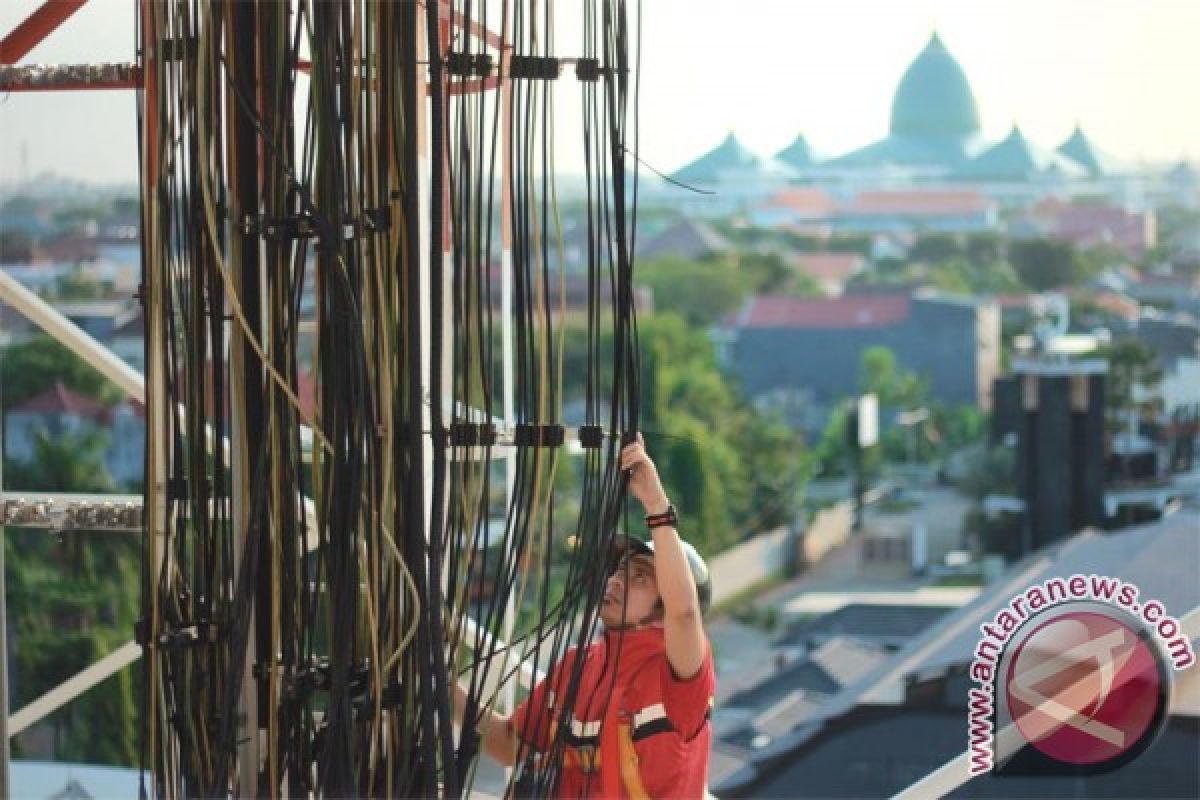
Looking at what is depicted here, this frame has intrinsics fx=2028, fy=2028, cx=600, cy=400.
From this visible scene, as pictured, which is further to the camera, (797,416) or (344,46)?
(797,416)

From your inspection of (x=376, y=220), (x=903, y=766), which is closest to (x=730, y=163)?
(x=903, y=766)

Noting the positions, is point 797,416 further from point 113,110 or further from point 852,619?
point 113,110

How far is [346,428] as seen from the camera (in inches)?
56.6

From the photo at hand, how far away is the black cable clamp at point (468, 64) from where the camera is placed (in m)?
1.50

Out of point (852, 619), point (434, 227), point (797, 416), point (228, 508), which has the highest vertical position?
point (434, 227)

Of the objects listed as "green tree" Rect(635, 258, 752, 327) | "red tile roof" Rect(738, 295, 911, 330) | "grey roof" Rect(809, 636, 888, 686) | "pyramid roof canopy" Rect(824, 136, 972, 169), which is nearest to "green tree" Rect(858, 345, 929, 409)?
"red tile roof" Rect(738, 295, 911, 330)

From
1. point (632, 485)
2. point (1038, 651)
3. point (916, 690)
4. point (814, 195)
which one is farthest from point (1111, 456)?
point (632, 485)

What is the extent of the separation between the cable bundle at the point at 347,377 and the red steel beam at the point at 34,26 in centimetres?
37

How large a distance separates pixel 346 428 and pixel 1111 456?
2571 centimetres

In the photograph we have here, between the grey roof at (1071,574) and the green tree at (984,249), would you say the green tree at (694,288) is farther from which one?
the grey roof at (1071,574)

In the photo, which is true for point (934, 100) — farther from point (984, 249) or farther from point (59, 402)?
point (59, 402)

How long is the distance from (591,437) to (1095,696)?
104 inches

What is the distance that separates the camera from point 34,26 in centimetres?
183

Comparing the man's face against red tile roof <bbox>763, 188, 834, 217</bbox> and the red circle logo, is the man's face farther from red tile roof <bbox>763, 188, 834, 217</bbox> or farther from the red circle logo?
red tile roof <bbox>763, 188, 834, 217</bbox>
